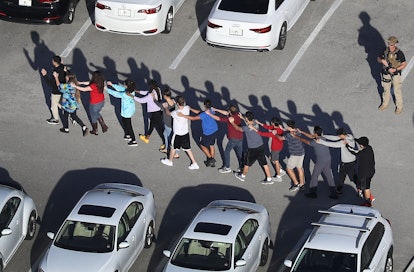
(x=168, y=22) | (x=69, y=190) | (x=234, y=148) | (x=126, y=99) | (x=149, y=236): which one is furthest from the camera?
(x=168, y=22)

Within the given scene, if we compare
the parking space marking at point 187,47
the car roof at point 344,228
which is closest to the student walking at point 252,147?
the car roof at point 344,228

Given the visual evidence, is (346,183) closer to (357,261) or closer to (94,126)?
(357,261)

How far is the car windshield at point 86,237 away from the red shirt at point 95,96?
13.0ft

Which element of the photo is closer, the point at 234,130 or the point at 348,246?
the point at 348,246

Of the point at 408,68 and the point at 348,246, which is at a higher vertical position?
the point at 408,68

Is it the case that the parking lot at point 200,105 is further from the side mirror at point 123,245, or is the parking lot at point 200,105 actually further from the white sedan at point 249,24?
the side mirror at point 123,245

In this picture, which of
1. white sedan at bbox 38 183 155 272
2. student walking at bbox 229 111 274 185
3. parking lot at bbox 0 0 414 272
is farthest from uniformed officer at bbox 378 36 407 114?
white sedan at bbox 38 183 155 272

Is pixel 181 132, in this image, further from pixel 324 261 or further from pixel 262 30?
pixel 324 261

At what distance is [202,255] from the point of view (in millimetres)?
20016

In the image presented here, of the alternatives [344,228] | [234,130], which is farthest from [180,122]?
[344,228]

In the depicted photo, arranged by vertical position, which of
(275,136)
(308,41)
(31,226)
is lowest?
(31,226)

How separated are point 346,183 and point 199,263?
443 cm

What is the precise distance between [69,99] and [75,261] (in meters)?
5.05

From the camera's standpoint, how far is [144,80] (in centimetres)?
2592
